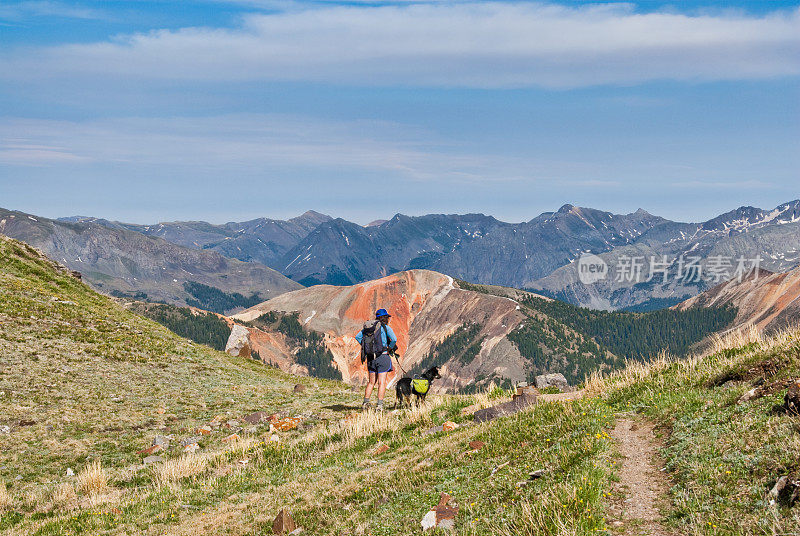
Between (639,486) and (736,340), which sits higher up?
(736,340)

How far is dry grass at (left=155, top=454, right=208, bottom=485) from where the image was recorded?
1362 cm

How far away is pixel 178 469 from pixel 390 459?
602cm

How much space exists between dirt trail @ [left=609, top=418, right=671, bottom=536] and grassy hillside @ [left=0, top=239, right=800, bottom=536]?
0.39 feet

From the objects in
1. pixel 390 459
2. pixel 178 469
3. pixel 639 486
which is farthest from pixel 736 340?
pixel 178 469

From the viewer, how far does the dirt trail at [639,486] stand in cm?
663

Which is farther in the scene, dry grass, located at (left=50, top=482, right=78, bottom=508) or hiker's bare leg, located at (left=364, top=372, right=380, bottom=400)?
hiker's bare leg, located at (left=364, top=372, right=380, bottom=400)

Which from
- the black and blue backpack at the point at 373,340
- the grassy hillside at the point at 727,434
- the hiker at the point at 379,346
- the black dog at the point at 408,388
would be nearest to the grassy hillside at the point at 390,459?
the grassy hillside at the point at 727,434

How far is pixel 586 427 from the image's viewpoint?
10242 mm

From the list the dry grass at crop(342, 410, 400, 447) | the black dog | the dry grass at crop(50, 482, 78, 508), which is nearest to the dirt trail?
the dry grass at crop(342, 410, 400, 447)

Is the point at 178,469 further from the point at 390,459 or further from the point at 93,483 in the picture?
the point at 390,459

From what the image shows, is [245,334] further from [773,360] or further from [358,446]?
[773,360]

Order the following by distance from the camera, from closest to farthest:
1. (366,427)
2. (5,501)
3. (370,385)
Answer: (5,501) < (366,427) < (370,385)

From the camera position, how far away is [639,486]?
25.2 ft

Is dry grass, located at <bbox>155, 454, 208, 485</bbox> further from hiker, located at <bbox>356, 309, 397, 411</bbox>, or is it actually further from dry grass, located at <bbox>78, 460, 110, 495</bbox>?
hiker, located at <bbox>356, 309, 397, 411</bbox>
